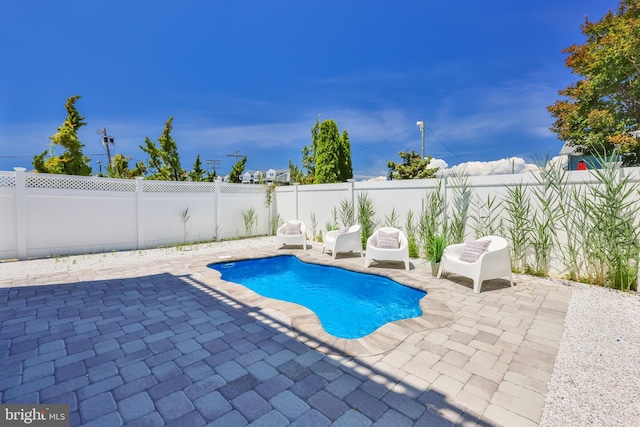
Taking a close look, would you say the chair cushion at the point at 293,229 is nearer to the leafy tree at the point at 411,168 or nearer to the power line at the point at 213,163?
the leafy tree at the point at 411,168

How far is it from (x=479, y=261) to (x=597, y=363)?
2.31 m

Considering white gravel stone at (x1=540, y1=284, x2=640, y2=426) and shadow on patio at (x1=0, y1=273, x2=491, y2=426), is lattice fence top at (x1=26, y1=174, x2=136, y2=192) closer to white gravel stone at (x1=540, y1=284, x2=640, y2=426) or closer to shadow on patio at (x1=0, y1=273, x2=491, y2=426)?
shadow on patio at (x1=0, y1=273, x2=491, y2=426)

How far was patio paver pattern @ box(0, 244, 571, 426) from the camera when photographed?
6.66 ft

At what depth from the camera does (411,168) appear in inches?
591

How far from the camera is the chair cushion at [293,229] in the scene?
910 cm

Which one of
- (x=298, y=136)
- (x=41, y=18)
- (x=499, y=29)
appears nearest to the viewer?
(x=41, y=18)

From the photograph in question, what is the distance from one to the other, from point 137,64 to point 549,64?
18180 mm

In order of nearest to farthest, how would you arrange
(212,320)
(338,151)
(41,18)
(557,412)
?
(557,412) < (212,320) < (41,18) < (338,151)

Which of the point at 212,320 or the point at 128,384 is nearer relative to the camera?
the point at 128,384

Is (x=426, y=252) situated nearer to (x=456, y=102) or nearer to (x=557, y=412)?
(x=557, y=412)

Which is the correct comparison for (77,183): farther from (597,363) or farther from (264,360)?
(597,363)

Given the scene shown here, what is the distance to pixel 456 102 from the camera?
16656 millimetres

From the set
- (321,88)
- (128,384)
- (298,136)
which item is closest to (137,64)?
(321,88)

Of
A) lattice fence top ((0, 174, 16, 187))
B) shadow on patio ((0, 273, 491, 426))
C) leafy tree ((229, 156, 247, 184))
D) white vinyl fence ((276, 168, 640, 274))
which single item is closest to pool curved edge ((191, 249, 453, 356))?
shadow on patio ((0, 273, 491, 426))
